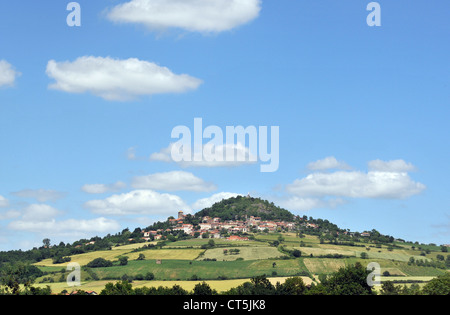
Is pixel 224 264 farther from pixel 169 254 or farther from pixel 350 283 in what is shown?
pixel 350 283

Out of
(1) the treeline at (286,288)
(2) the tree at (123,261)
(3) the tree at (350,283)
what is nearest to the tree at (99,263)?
(2) the tree at (123,261)

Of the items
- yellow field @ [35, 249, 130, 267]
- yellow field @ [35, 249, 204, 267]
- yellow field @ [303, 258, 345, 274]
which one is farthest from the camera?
yellow field @ [35, 249, 130, 267]

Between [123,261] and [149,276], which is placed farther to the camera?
[123,261]

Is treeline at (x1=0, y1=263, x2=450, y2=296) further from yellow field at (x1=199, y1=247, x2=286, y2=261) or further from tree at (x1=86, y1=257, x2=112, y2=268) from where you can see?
yellow field at (x1=199, y1=247, x2=286, y2=261)

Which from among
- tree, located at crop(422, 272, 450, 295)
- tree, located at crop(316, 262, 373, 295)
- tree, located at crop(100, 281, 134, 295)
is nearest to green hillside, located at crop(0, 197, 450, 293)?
tree, located at crop(316, 262, 373, 295)

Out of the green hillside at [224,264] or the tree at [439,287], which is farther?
the green hillside at [224,264]

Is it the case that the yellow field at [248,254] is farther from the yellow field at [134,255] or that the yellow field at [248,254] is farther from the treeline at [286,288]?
the treeline at [286,288]

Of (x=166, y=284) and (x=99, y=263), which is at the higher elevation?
(x=99, y=263)

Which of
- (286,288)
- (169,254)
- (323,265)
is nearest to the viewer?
(286,288)

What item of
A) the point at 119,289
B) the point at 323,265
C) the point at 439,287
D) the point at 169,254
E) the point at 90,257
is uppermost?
the point at 169,254

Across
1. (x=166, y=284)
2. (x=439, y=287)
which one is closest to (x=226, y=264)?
(x=166, y=284)

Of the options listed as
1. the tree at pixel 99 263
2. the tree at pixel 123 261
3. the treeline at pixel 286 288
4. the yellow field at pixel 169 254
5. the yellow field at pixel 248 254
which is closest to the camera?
the treeline at pixel 286 288

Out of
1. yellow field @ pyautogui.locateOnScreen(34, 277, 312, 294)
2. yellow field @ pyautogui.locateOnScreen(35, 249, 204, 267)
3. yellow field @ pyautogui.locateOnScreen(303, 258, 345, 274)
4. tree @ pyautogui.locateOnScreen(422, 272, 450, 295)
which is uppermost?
yellow field @ pyautogui.locateOnScreen(35, 249, 204, 267)
